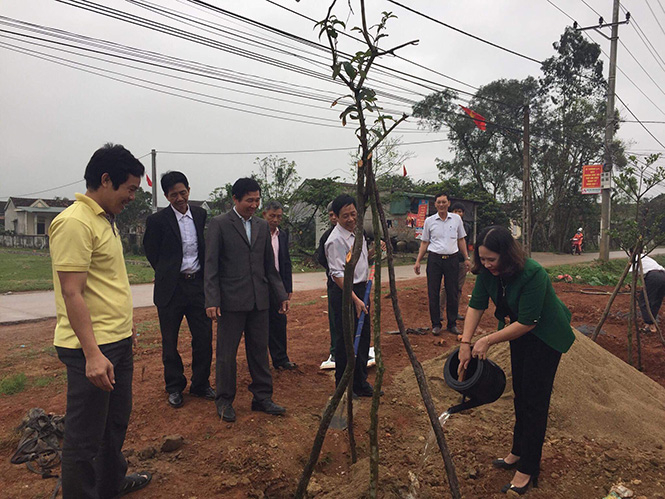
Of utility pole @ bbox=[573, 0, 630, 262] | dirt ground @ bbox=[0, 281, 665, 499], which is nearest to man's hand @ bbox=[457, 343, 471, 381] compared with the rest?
dirt ground @ bbox=[0, 281, 665, 499]

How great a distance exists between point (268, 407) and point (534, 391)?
1.88m

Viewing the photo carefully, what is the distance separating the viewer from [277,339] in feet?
15.2

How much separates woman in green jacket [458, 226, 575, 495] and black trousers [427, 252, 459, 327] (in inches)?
125

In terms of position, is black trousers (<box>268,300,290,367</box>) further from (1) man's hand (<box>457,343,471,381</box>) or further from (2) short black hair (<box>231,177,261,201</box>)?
(1) man's hand (<box>457,343,471,381</box>)

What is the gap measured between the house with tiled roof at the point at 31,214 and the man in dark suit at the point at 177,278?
36.5 metres

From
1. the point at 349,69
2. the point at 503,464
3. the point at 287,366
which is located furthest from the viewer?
the point at 287,366

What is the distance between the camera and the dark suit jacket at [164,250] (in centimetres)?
351

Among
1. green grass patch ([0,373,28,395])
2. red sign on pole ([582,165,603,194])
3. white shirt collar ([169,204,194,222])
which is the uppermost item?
red sign on pole ([582,165,603,194])

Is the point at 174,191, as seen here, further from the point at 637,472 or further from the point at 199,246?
the point at 637,472

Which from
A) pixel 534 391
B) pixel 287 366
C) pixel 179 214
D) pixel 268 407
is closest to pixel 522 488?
pixel 534 391

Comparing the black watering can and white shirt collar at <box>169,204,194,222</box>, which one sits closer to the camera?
the black watering can

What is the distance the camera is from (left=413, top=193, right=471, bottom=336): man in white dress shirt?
19.3 feet

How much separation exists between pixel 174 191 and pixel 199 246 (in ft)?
1.56

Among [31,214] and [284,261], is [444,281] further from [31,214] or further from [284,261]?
[31,214]
